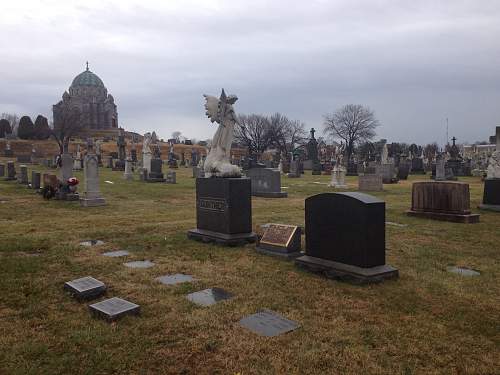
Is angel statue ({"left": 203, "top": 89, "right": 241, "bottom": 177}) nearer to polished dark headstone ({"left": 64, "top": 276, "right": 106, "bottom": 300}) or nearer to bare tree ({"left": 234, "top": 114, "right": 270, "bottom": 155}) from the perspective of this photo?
polished dark headstone ({"left": 64, "top": 276, "right": 106, "bottom": 300})

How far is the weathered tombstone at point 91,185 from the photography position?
595 inches

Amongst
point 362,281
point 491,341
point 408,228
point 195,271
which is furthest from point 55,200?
point 491,341

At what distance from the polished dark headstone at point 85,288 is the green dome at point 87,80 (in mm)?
110600

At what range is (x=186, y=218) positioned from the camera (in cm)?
1228

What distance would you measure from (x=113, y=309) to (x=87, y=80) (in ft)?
370

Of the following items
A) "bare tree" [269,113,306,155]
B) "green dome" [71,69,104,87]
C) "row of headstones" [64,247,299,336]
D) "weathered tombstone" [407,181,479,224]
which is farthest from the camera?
"green dome" [71,69,104,87]

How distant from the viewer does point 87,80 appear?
349 ft

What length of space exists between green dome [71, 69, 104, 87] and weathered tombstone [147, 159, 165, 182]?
89700mm

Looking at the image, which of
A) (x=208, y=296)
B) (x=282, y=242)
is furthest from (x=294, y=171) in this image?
(x=208, y=296)

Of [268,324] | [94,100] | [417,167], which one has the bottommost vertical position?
[268,324]

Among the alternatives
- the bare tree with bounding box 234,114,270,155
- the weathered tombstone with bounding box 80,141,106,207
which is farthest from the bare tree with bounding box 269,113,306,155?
the weathered tombstone with bounding box 80,141,106,207

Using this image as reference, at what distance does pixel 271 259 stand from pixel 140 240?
307 centimetres

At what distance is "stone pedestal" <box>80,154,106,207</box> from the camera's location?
15.1m

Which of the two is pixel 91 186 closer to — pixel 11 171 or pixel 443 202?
pixel 443 202
